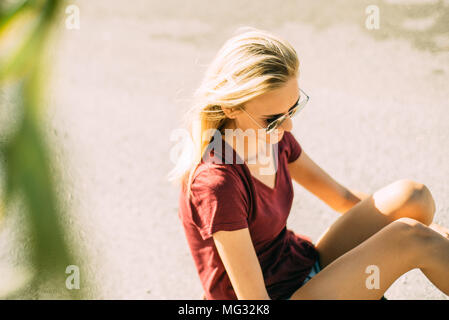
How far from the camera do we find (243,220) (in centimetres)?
161

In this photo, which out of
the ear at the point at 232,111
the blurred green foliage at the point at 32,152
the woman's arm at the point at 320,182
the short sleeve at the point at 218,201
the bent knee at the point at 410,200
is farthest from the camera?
the blurred green foliage at the point at 32,152

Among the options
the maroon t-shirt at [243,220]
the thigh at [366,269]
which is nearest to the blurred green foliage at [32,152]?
the maroon t-shirt at [243,220]

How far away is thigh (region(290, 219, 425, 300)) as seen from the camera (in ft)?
5.41

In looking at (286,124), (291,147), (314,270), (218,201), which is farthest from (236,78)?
(314,270)

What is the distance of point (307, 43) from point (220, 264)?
3.14 metres

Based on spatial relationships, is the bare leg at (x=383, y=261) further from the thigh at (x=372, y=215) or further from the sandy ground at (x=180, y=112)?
the sandy ground at (x=180, y=112)

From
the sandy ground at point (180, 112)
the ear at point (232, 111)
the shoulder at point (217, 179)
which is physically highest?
the ear at point (232, 111)

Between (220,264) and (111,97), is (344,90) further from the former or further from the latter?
(220,264)

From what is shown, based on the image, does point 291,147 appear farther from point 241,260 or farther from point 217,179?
point 241,260

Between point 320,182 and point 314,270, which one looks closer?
point 314,270

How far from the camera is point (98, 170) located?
11.4 feet

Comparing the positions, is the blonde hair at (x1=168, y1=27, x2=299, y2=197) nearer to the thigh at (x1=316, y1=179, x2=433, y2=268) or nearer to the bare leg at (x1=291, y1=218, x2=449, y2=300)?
the bare leg at (x1=291, y1=218, x2=449, y2=300)

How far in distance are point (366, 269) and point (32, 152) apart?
2.39 m

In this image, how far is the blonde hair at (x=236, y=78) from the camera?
161 centimetres
